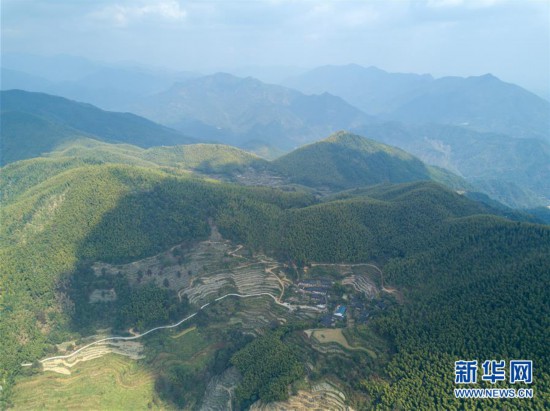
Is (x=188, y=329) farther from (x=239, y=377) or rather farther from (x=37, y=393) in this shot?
(x=37, y=393)

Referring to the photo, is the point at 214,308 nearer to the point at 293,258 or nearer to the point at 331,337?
the point at 293,258

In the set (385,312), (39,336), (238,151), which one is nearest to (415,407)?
(385,312)

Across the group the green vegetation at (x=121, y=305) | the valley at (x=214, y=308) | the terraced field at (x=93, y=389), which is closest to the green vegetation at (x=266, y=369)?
the valley at (x=214, y=308)

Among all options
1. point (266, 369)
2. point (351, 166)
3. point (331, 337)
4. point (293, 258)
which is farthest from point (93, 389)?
point (351, 166)

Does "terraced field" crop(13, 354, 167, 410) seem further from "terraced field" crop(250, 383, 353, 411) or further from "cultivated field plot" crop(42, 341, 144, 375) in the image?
"terraced field" crop(250, 383, 353, 411)

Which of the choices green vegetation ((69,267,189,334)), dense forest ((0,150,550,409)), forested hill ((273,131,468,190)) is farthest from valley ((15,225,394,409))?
forested hill ((273,131,468,190))
